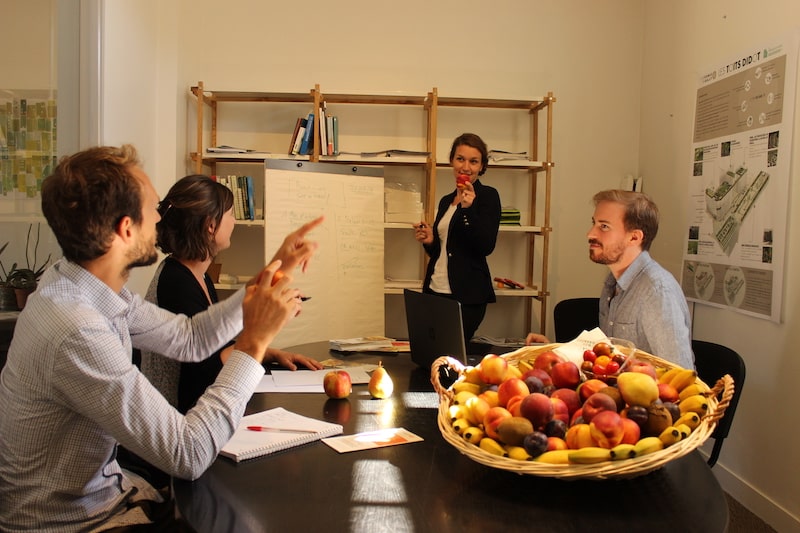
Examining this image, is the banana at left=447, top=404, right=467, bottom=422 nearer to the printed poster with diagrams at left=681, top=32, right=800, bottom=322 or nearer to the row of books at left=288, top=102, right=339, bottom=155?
the printed poster with diagrams at left=681, top=32, right=800, bottom=322

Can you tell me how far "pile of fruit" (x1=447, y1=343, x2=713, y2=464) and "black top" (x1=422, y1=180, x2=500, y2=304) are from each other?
203 cm

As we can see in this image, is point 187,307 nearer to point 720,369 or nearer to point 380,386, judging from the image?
point 380,386

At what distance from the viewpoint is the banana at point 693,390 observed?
129 cm

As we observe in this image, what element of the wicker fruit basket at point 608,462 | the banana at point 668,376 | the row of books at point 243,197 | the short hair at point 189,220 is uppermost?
the row of books at point 243,197

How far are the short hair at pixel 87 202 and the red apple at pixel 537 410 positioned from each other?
0.85 m

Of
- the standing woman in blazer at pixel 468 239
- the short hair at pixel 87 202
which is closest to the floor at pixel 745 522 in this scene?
the standing woman in blazer at pixel 468 239

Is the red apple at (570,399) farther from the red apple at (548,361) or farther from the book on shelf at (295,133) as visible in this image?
the book on shelf at (295,133)

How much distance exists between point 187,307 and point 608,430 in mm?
1249

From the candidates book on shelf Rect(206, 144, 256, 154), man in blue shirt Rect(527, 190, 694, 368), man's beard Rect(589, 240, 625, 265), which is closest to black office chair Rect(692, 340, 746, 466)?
man in blue shirt Rect(527, 190, 694, 368)

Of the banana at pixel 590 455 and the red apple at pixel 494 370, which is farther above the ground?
the red apple at pixel 494 370

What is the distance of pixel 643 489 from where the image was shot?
47.1 inches

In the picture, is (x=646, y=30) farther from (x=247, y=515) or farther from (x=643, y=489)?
(x=247, y=515)

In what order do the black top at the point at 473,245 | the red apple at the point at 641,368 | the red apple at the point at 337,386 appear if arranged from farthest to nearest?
1. the black top at the point at 473,245
2. the red apple at the point at 337,386
3. the red apple at the point at 641,368

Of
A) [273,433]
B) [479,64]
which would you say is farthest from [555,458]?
[479,64]
